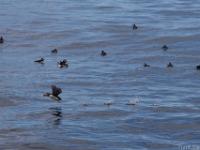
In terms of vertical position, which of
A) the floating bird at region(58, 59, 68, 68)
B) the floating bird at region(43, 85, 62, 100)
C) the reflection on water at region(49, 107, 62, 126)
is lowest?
the reflection on water at region(49, 107, 62, 126)

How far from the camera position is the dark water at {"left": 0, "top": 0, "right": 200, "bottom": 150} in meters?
9.76

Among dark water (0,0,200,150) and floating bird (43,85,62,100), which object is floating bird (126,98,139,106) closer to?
dark water (0,0,200,150)

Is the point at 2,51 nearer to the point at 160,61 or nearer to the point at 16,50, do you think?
the point at 16,50

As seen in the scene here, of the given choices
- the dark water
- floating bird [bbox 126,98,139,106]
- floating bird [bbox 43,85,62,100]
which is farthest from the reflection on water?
floating bird [bbox 126,98,139,106]

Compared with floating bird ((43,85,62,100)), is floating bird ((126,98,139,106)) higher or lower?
lower

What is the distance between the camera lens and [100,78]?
1290 centimetres

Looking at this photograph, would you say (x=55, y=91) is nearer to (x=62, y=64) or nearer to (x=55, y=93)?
(x=55, y=93)

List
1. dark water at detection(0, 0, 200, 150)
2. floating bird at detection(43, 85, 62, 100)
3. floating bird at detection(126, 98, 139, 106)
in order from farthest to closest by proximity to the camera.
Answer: floating bird at detection(43, 85, 62, 100), floating bird at detection(126, 98, 139, 106), dark water at detection(0, 0, 200, 150)

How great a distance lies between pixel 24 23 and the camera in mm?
18484

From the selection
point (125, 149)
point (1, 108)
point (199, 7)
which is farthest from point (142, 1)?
point (125, 149)

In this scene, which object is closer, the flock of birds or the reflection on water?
the reflection on water

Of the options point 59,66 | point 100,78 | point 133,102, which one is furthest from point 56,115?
point 59,66

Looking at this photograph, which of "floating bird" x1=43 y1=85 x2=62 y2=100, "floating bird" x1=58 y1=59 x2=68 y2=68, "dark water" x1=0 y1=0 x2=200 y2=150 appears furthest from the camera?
"floating bird" x1=58 y1=59 x2=68 y2=68

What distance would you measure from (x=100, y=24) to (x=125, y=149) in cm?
930
